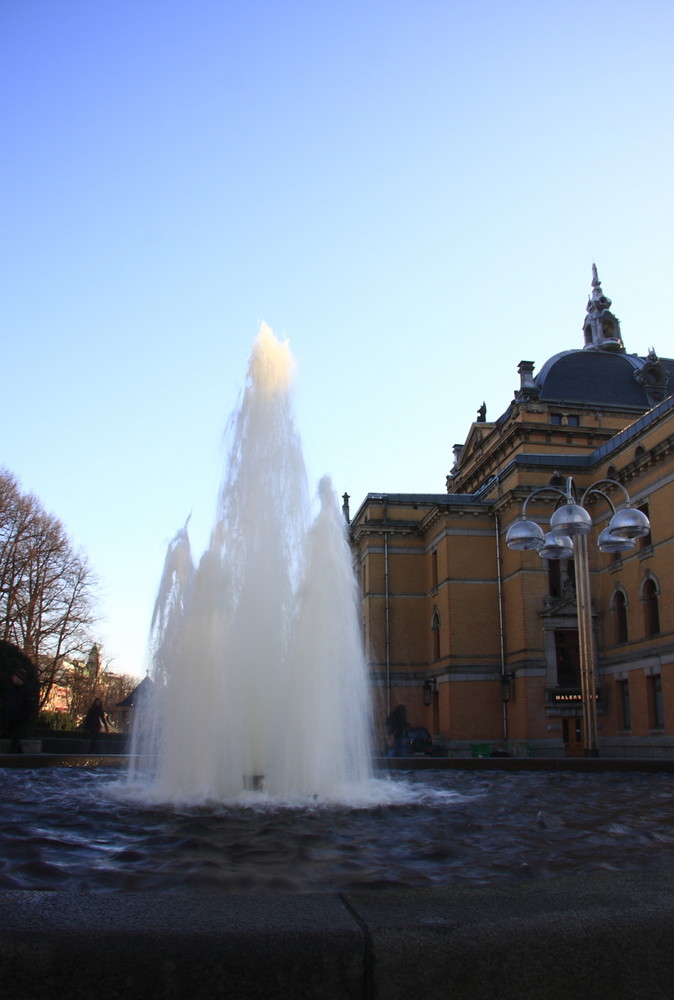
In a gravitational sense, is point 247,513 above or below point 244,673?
above

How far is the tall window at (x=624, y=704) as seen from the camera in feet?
107

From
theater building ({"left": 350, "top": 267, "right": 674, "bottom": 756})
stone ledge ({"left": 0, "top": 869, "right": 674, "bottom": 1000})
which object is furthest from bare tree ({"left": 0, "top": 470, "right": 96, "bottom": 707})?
stone ledge ({"left": 0, "top": 869, "right": 674, "bottom": 1000})

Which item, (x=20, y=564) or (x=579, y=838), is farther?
(x=20, y=564)

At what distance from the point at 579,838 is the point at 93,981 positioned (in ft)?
18.2

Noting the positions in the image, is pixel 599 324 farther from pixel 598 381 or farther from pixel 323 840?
pixel 323 840

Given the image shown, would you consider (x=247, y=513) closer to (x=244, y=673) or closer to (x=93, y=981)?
(x=244, y=673)

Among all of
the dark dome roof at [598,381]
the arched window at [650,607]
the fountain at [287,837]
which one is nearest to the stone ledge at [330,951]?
the fountain at [287,837]

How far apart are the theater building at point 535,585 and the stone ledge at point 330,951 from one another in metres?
26.7

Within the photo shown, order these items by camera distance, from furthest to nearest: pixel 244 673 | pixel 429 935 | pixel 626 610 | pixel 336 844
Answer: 1. pixel 626 610
2. pixel 244 673
3. pixel 336 844
4. pixel 429 935

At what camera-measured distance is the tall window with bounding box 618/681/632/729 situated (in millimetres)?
32719

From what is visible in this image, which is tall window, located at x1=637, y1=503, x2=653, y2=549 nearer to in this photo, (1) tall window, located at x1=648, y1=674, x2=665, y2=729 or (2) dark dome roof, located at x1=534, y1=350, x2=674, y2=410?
(1) tall window, located at x1=648, y1=674, x2=665, y2=729

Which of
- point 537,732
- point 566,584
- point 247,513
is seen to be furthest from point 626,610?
point 247,513

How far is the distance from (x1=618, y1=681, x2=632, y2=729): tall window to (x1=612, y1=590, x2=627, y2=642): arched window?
1.87m

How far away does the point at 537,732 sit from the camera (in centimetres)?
3366
